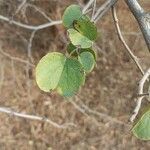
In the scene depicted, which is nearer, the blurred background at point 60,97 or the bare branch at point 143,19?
the bare branch at point 143,19

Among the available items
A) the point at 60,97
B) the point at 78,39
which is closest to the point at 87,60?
the point at 78,39

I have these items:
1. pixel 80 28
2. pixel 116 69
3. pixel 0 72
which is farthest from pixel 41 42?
pixel 80 28

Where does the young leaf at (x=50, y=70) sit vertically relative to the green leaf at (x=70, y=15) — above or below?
below

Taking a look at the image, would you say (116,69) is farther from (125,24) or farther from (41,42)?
(41,42)

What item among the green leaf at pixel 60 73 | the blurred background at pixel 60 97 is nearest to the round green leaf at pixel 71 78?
the green leaf at pixel 60 73

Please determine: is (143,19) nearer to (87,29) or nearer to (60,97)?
(87,29)

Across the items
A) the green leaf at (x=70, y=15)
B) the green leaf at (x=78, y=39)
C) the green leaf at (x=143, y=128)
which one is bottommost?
the green leaf at (x=143, y=128)

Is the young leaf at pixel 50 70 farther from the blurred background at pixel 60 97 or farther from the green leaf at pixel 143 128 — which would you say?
the blurred background at pixel 60 97
